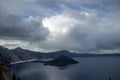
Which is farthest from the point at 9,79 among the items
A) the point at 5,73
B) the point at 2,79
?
the point at 2,79

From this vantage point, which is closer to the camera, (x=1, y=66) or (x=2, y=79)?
(x=2, y=79)

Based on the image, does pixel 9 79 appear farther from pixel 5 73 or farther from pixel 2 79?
pixel 2 79

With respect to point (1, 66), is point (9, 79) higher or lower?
lower

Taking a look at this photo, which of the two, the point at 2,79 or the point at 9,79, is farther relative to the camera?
the point at 9,79

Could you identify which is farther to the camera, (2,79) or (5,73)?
(5,73)
